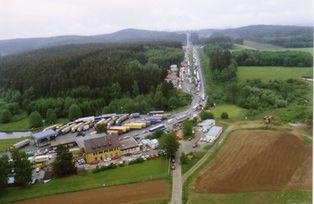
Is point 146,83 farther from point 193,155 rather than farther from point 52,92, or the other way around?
point 193,155

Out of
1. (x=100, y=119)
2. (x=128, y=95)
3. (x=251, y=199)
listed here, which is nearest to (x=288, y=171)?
(x=251, y=199)

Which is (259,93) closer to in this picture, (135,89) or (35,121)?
(135,89)

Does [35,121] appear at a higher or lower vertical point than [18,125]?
higher

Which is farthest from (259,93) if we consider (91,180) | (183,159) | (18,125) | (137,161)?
(18,125)

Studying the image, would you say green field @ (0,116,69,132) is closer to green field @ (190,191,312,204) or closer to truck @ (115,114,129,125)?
truck @ (115,114,129,125)

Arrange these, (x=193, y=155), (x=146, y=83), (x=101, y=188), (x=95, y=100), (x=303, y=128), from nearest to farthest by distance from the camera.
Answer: (x=101, y=188) < (x=193, y=155) < (x=303, y=128) < (x=95, y=100) < (x=146, y=83)

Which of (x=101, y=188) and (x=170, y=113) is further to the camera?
(x=170, y=113)
